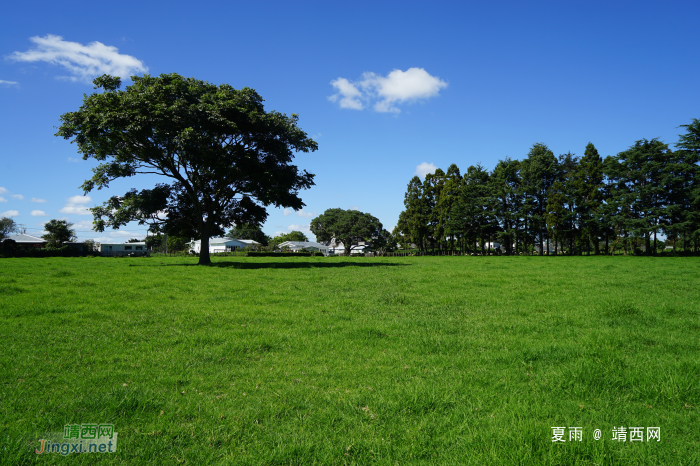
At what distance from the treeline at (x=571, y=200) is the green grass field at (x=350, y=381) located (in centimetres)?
5047

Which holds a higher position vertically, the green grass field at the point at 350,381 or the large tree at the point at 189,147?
the large tree at the point at 189,147

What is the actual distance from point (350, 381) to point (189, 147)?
82.8 ft

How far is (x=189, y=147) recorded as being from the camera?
86.3 ft

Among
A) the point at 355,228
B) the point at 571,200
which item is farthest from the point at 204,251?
the point at 355,228

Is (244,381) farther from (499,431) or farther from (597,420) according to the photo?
(597,420)

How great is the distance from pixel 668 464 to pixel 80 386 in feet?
22.8

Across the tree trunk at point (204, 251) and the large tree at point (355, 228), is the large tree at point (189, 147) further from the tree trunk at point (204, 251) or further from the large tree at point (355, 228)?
the large tree at point (355, 228)

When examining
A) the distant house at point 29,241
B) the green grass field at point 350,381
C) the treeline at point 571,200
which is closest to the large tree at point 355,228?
the treeline at point 571,200

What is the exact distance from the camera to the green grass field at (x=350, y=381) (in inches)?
147

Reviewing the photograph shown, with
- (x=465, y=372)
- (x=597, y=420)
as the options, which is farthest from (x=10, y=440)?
(x=597, y=420)

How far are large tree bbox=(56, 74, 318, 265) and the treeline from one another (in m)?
42.1

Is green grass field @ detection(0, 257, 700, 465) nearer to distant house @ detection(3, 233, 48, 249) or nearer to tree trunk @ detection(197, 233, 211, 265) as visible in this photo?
tree trunk @ detection(197, 233, 211, 265)

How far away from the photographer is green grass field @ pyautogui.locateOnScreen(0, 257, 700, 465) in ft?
12.3

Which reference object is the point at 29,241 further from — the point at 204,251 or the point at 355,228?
the point at 204,251
